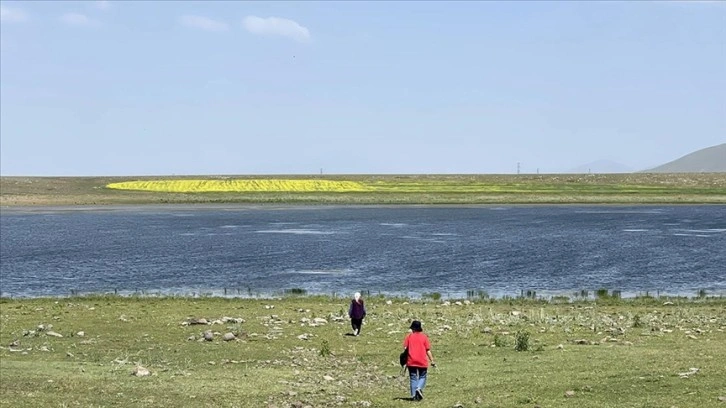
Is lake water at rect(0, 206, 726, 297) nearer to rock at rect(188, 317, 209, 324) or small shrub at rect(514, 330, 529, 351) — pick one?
rock at rect(188, 317, 209, 324)

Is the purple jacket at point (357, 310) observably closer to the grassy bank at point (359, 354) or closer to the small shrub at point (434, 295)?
the grassy bank at point (359, 354)

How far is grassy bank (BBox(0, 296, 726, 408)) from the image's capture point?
21.9 meters

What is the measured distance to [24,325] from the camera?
123 feet

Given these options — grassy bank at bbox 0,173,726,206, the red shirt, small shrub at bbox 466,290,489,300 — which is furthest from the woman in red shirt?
grassy bank at bbox 0,173,726,206

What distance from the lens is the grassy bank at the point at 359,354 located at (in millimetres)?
21922

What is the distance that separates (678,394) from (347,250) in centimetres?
6212

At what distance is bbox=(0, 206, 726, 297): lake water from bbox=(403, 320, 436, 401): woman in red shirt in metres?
29.4

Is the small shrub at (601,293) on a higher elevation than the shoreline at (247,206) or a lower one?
lower

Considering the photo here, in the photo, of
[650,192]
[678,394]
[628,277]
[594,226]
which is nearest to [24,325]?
[678,394]

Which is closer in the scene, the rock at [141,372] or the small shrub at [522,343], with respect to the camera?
the rock at [141,372]

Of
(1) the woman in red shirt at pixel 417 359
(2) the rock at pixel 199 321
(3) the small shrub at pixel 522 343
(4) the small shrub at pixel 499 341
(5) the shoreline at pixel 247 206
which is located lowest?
(2) the rock at pixel 199 321

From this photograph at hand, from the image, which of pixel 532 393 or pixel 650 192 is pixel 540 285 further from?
pixel 650 192

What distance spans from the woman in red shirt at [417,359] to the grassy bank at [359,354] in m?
0.53

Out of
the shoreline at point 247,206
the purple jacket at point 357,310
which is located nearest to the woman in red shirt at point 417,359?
the purple jacket at point 357,310
